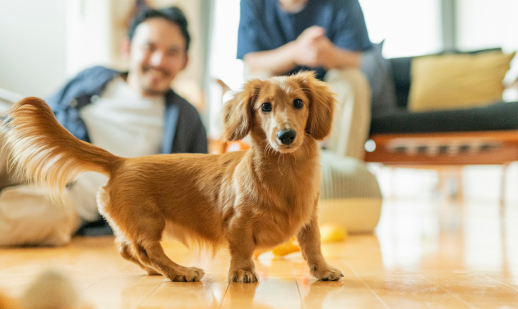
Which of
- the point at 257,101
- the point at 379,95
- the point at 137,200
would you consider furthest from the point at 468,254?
the point at 379,95

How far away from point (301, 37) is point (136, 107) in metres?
1.14

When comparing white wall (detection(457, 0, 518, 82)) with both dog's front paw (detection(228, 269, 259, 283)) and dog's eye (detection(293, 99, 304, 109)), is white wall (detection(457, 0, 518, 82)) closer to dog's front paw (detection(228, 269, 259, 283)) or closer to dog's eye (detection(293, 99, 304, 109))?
dog's eye (detection(293, 99, 304, 109))

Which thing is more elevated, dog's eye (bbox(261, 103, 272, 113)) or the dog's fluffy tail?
dog's eye (bbox(261, 103, 272, 113))

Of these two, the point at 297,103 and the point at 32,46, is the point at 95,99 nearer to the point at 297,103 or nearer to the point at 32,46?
the point at 32,46

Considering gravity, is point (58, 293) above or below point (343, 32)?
below

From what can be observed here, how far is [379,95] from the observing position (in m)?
3.87

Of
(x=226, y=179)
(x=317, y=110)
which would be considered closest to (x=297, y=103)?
(x=317, y=110)

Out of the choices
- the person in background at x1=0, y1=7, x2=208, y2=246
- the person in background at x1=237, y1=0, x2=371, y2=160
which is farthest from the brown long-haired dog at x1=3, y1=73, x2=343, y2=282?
the person in background at x1=0, y1=7, x2=208, y2=246

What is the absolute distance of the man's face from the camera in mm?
2508

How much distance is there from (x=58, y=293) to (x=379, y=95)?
11.0 feet

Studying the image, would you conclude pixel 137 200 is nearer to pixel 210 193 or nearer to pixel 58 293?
pixel 210 193

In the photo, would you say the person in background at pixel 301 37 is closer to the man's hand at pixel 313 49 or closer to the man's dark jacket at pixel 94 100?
the man's hand at pixel 313 49

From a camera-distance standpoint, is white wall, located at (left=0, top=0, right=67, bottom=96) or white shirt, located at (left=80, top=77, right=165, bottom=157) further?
white shirt, located at (left=80, top=77, right=165, bottom=157)

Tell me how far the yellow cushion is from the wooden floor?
192 centimetres
